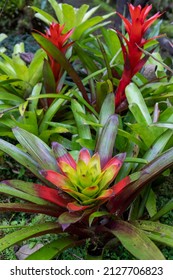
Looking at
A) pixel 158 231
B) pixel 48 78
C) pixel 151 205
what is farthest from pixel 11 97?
pixel 158 231

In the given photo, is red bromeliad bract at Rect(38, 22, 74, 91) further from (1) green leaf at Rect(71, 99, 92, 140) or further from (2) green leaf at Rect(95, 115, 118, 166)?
(2) green leaf at Rect(95, 115, 118, 166)

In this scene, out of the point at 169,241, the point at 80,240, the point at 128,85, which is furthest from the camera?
the point at 128,85

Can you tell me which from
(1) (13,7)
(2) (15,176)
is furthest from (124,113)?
(1) (13,7)

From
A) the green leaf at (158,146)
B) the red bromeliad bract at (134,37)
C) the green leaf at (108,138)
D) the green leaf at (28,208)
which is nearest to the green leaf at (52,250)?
the green leaf at (28,208)

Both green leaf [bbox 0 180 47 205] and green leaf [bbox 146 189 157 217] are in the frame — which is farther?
green leaf [bbox 146 189 157 217]

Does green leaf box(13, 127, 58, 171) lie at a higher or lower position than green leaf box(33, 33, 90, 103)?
lower

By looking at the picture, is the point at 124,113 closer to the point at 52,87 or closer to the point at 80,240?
the point at 52,87

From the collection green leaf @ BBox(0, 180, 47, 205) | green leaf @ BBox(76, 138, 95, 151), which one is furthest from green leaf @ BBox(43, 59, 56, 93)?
green leaf @ BBox(0, 180, 47, 205)

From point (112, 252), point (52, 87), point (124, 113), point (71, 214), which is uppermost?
point (52, 87)
